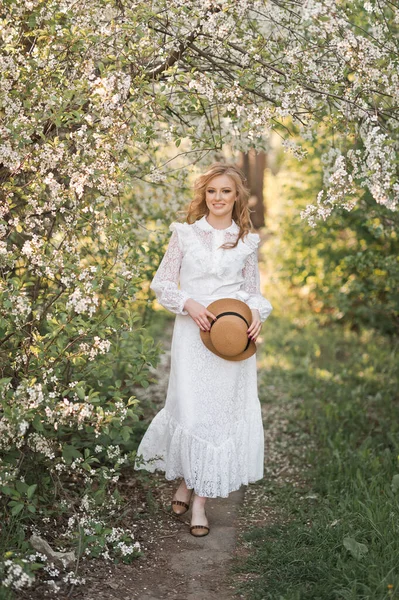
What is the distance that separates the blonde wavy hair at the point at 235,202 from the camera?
396 cm

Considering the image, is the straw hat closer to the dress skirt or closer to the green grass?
the dress skirt

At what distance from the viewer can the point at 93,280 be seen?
322 centimetres

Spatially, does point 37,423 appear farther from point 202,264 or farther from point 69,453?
point 202,264

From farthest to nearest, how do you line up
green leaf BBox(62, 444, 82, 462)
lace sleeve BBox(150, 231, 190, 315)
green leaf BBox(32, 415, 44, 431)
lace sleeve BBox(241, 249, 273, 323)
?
lace sleeve BBox(241, 249, 273, 323) → lace sleeve BBox(150, 231, 190, 315) → green leaf BBox(62, 444, 82, 462) → green leaf BBox(32, 415, 44, 431)

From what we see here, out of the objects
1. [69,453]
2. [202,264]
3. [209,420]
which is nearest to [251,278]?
[202,264]

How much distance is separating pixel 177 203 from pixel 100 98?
1.86 meters

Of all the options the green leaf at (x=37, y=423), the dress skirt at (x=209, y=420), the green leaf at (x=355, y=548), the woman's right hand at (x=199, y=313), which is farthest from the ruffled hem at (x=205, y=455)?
the green leaf at (x=37, y=423)

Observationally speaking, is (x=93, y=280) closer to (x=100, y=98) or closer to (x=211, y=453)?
(x=100, y=98)

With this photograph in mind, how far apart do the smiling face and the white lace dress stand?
0.10m

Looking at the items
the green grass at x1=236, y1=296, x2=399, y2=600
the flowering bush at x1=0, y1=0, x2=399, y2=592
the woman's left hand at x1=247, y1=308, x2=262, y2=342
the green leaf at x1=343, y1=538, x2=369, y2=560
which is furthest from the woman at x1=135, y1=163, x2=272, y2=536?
the green leaf at x1=343, y1=538, x2=369, y2=560

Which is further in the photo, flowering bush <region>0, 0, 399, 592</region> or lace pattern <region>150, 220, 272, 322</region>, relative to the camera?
lace pattern <region>150, 220, 272, 322</region>

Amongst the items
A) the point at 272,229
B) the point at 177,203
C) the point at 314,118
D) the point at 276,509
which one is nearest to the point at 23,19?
the point at 314,118

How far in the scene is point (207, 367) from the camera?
152 inches

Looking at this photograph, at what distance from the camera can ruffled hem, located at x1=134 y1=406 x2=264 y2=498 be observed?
12.5ft
